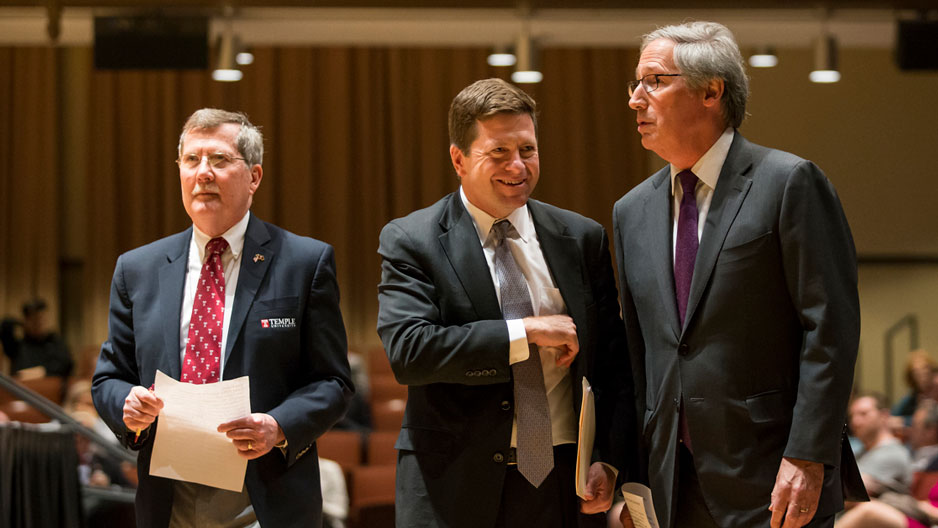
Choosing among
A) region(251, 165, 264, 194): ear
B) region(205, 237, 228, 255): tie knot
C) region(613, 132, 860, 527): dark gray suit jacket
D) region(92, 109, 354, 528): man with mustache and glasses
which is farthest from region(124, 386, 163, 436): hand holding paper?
region(613, 132, 860, 527): dark gray suit jacket

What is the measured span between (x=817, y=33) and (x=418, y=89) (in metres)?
5.05

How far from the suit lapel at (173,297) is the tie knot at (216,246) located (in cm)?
7

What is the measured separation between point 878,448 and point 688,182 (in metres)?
4.17

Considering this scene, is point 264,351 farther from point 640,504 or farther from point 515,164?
point 640,504

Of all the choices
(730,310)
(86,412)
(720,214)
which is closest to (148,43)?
(86,412)

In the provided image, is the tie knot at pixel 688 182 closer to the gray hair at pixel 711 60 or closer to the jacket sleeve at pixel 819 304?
the gray hair at pixel 711 60

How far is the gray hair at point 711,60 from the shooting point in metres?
2.33

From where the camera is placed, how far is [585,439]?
237cm

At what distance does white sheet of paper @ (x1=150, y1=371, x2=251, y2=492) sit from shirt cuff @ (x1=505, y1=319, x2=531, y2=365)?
0.63 m

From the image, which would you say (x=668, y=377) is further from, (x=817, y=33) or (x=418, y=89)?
(x=418, y=89)

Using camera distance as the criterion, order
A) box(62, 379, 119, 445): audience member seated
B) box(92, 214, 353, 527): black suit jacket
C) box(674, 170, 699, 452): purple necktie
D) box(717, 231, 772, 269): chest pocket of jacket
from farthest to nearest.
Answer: box(62, 379, 119, 445): audience member seated
box(92, 214, 353, 527): black suit jacket
box(674, 170, 699, 452): purple necktie
box(717, 231, 772, 269): chest pocket of jacket

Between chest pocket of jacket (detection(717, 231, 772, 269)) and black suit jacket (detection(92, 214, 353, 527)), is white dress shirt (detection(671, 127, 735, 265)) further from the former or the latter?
black suit jacket (detection(92, 214, 353, 527))

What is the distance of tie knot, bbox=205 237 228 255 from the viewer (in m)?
2.68

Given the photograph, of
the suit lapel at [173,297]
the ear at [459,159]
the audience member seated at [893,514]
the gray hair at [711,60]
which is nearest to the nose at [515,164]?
the ear at [459,159]
